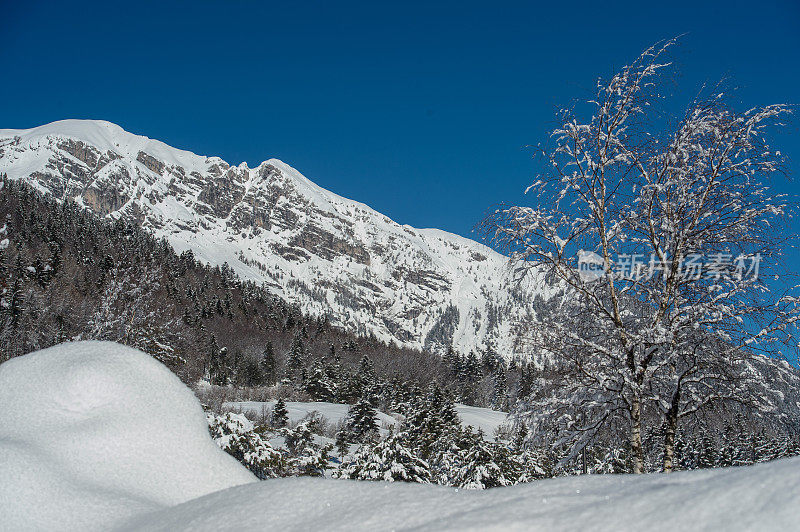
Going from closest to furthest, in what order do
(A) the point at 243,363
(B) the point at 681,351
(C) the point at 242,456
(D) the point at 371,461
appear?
1. (B) the point at 681,351
2. (C) the point at 242,456
3. (D) the point at 371,461
4. (A) the point at 243,363

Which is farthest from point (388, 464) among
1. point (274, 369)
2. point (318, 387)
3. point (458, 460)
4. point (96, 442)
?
point (274, 369)

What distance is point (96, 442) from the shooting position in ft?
7.88

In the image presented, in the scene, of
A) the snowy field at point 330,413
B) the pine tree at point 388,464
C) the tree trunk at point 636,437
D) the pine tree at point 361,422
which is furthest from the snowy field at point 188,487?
the snowy field at point 330,413

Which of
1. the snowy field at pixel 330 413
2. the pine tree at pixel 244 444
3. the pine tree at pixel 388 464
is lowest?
the snowy field at pixel 330 413

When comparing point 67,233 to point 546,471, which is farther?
point 67,233

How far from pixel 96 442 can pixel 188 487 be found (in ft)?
1.68

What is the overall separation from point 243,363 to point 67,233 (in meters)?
47.2

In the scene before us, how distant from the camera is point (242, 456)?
389 inches

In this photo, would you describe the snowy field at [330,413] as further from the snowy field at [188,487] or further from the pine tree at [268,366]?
the snowy field at [188,487]

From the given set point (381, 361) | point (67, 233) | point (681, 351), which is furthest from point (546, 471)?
point (67, 233)

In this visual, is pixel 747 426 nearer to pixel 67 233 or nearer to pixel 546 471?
pixel 546 471

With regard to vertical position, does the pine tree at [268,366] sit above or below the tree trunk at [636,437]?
above

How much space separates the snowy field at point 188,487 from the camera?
124cm

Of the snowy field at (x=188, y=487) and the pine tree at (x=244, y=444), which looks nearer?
the snowy field at (x=188, y=487)
